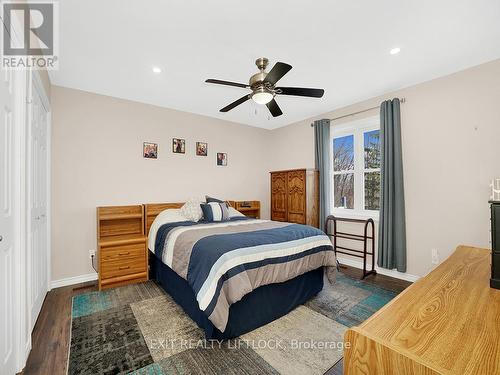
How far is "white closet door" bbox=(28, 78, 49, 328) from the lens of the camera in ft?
6.97

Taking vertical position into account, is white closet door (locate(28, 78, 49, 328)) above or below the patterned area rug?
above

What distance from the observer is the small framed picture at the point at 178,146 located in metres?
4.06

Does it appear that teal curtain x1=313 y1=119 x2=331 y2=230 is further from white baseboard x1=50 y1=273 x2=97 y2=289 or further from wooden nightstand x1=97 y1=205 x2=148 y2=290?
white baseboard x1=50 y1=273 x2=97 y2=289

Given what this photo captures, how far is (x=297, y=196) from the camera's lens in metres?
4.25

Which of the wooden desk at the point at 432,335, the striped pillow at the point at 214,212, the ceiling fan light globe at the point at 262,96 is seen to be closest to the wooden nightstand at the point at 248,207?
the striped pillow at the point at 214,212

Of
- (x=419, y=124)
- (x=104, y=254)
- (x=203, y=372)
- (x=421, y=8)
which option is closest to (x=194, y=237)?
(x=203, y=372)

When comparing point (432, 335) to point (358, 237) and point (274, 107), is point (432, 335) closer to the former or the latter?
point (274, 107)

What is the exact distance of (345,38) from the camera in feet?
7.22

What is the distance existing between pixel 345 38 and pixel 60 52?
2.87 meters

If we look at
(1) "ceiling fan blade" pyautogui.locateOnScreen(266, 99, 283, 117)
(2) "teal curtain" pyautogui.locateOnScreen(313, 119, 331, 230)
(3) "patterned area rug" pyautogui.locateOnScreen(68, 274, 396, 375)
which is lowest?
(3) "patterned area rug" pyautogui.locateOnScreen(68, 274, 396, 375)

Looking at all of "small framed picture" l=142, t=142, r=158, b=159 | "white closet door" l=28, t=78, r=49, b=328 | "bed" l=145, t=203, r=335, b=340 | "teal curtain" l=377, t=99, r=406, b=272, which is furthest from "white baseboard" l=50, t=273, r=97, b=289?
"teal curtain" l=377, t=99, r=406, b=272

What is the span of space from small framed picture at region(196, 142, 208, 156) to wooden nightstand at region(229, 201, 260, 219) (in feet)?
3.61

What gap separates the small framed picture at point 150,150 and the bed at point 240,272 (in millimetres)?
1420

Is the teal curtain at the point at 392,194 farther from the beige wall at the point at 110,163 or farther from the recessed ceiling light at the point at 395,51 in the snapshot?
the beige wall at the point at 110,163
